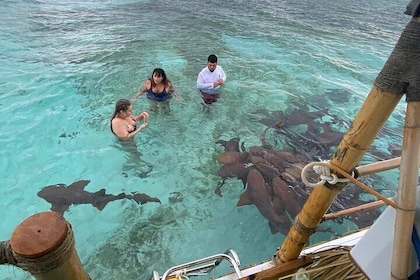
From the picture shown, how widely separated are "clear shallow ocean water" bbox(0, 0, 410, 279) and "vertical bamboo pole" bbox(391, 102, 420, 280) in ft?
10.5

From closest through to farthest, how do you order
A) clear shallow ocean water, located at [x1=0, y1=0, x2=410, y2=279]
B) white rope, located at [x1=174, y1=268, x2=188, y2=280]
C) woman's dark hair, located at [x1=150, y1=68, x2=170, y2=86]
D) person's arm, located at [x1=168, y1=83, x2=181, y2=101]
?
white rope, located at [x1=174, y1=268, x2=188, y2=280] < clear shallow ocean water, located at [x1=0, y1=0, x2=410, y2=279] < woman's dark hair, located at [x1=150, y1=68, x2=170, y2=86] < person's arm, located at [x1=168, y1=83, x2=181, y2=101]

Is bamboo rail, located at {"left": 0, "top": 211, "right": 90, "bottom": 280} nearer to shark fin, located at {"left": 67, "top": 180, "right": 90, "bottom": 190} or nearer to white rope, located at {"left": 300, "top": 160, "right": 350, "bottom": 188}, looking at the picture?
white rope, located at {"left": 300, "top": 160, "right": 350, "bottom": 188}

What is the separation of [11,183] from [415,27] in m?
6.71

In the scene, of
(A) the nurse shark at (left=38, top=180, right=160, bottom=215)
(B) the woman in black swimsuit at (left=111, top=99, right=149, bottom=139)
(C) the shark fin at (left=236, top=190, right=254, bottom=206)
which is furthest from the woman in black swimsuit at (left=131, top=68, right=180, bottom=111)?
(C) the shark fin at (left=236, top=190, right=254, bottom=206)

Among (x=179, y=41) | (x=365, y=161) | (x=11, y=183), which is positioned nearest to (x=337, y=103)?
(x=365, y=161)

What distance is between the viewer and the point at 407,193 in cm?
176

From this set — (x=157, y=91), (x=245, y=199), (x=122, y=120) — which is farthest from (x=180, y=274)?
(x=157, y=91)

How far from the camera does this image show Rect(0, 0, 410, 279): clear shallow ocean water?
5.21m

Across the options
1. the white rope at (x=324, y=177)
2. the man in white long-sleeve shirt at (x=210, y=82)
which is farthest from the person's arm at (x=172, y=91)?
the white rope at (x=324, y=177)

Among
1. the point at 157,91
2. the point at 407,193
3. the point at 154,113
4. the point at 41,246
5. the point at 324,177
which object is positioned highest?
the point at 407,193

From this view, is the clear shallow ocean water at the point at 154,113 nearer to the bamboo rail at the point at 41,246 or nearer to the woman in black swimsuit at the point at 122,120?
the woman in black swimsuit at the point at 122,120

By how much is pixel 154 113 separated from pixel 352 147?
675cm

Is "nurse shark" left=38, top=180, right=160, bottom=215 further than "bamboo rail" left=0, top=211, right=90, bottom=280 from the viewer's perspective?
Yes

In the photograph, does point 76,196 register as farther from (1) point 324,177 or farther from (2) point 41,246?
(1) point 324,177
